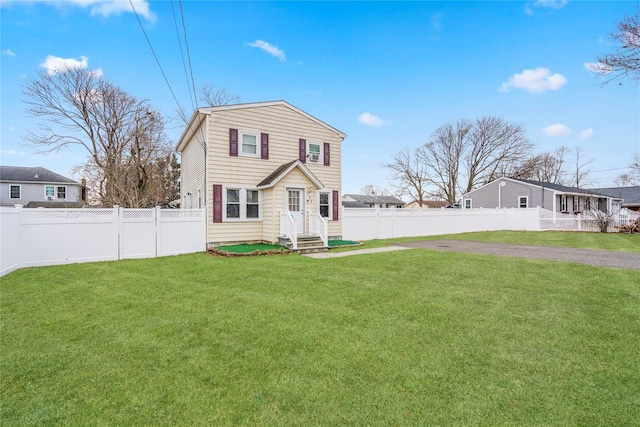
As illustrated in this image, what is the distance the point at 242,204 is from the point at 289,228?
7.67 ft

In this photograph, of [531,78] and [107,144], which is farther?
[107,144]

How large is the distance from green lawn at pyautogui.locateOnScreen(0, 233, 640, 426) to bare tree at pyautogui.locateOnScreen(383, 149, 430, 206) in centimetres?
3633

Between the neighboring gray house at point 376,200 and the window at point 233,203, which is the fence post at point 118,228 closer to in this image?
the window at point 233,203

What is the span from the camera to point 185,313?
4.29 metres

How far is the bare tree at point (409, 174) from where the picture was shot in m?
41.0

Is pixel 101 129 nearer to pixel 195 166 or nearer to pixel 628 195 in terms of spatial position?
pixel 195 166

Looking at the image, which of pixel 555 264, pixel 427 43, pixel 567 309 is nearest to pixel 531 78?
pixel 427 43

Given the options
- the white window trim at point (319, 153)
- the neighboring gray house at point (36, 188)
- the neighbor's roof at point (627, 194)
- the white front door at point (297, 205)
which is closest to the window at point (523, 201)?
the neighbor's roof at point (627, 194)

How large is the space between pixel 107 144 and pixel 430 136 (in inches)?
1455

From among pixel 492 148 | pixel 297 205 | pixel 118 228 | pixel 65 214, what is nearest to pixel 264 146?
pixel 297 205

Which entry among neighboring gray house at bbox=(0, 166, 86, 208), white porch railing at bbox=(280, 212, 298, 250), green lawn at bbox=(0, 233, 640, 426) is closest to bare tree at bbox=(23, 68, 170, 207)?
neighboring gray house at bbox=(0, 166, 86, 208)

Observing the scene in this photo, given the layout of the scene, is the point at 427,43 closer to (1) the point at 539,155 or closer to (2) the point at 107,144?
(2) the point at 107,144

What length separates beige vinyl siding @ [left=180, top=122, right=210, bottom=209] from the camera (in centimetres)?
1209

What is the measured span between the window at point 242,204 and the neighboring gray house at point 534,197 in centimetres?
2337
